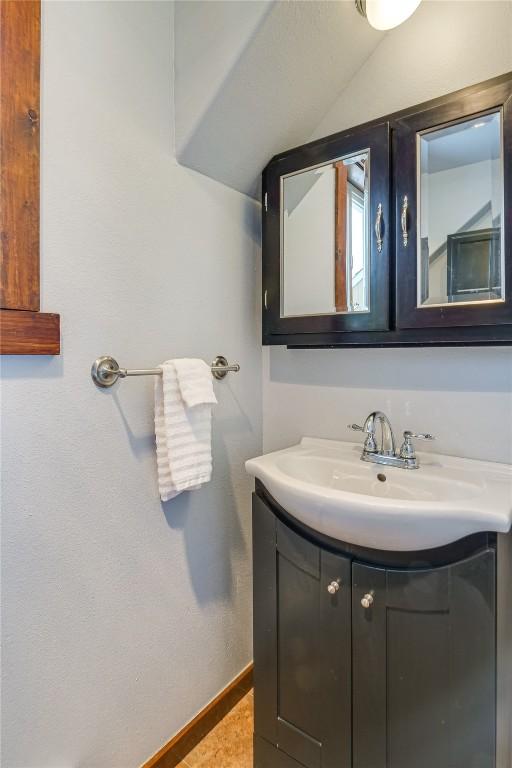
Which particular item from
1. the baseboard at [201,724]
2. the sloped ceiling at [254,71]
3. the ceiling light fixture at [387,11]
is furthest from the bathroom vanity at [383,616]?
the ceiling light fixture at [387,11]

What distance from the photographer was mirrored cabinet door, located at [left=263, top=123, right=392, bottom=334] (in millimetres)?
1136

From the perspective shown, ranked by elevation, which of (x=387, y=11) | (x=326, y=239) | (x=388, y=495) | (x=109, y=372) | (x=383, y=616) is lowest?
(x=383, y=616)

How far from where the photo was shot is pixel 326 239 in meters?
1.29

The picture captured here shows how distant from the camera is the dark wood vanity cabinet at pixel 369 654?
2.75ft

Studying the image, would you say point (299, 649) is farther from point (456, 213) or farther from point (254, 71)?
point (254, 71)

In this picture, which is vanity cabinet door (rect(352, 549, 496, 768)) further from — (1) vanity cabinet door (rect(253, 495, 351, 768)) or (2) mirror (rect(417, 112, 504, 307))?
(2) mirror (rect(417, 112, 504, 307))

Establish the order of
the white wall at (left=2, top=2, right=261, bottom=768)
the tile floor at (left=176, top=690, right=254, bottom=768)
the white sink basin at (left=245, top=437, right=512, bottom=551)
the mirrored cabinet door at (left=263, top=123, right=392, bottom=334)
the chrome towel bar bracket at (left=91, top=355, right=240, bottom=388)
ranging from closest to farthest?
the white sink basin at (left=245, top=437, right=512, bottom=551) → the white wall at (left=2, top=2, right=261, bottom=768) → the chrome towel bar bracket at (left=91, top=355, right=240, bottom=388) → the mirrored cabinet door at (left=263, top=123, right=392, bottom=334) → the tile floor at (left=176, top=690, right=254, bottom=768)

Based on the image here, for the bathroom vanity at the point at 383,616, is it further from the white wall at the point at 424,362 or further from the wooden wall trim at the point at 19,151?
the wooden wall trim at the point at 19,151

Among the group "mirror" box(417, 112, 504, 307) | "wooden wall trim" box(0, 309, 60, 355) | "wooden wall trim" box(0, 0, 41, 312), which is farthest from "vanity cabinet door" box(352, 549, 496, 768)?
"wooden wall trim" box(0, 0, 41, 312)

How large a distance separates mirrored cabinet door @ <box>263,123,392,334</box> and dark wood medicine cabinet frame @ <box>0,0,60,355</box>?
0.71 m

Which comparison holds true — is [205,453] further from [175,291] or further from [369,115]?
[369,115]

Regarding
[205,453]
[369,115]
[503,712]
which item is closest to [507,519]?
[503,712]

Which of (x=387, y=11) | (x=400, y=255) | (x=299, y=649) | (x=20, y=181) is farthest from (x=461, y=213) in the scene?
(x=299, y=649)

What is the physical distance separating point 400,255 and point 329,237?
0.87ft
